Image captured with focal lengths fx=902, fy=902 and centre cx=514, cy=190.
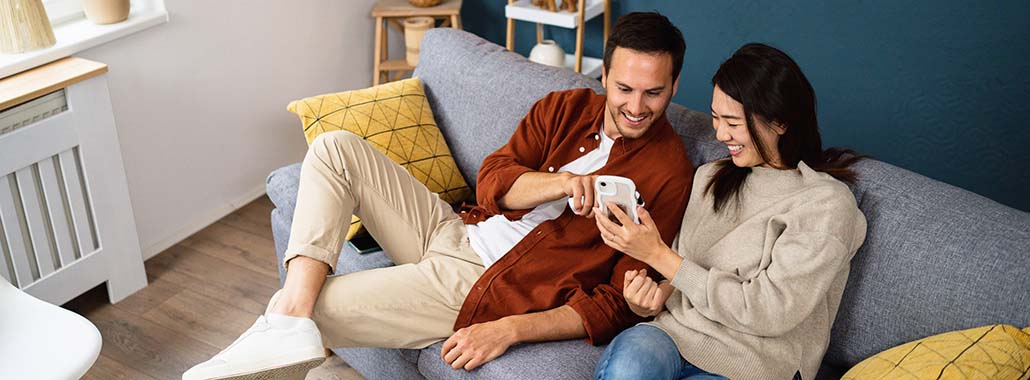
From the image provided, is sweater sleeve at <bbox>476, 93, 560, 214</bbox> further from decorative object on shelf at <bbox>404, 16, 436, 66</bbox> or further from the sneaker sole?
decorative object on shelf at <bbox>404, 16, 436, 66</bbox>

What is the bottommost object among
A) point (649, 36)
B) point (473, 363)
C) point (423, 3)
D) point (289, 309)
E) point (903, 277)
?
point (473, 363)

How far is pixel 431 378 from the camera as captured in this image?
6.45ft

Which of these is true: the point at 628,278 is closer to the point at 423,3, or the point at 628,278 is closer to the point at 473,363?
the point at 473,363

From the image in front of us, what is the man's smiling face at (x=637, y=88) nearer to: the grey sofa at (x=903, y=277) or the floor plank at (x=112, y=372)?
the grey sofa at (x=903, y=277)

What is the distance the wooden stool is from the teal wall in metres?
0.87

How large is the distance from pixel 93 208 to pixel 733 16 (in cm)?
228

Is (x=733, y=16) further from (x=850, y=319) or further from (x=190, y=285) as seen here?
(x=190, y=285)

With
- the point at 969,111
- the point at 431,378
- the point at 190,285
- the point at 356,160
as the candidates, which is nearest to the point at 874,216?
the point at 431,378

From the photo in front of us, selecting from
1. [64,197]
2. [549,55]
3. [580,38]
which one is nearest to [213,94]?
[64,197]

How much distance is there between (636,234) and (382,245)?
687 millimetres

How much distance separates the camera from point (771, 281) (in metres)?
1.68

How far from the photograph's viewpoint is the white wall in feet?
9.38

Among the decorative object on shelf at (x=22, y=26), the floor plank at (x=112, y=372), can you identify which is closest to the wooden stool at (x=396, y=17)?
the decorative object on shelf at (x=22, y=26)

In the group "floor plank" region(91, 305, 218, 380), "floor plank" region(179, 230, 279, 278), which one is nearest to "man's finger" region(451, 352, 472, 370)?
"floor plank" region(91, 305, 218, 380)
